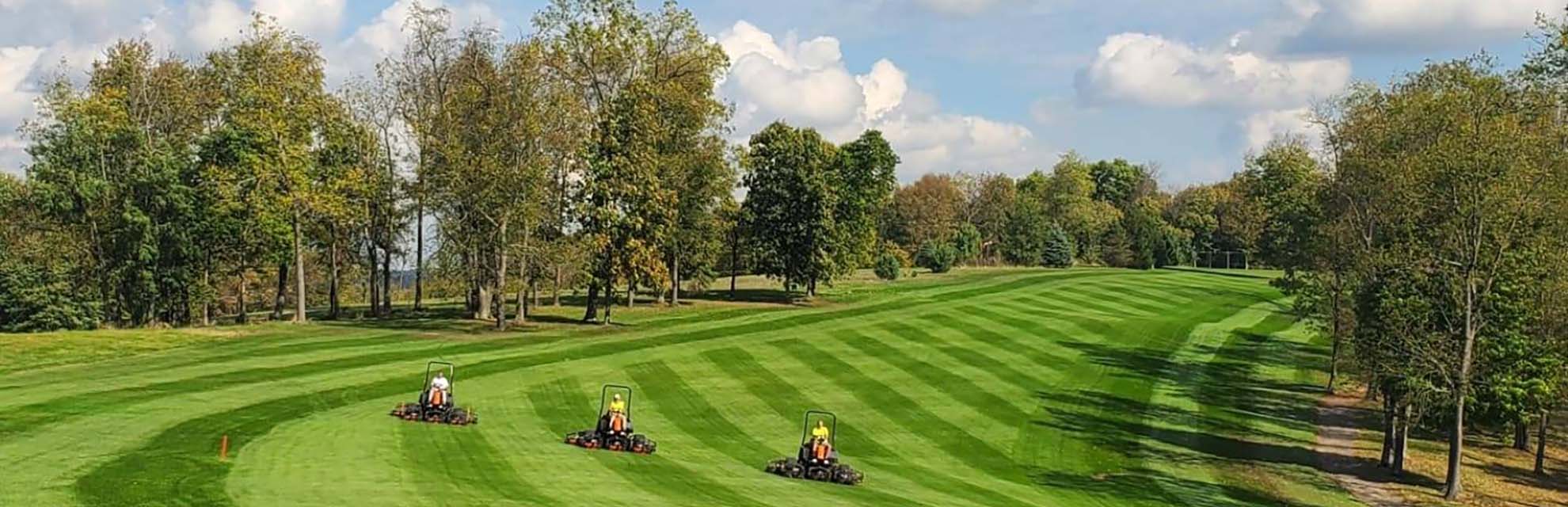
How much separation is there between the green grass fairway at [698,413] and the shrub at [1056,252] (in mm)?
67558

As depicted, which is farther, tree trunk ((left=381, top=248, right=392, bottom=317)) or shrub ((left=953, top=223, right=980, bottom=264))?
shrub ((left=953, top=223, right=980, bottom=264))

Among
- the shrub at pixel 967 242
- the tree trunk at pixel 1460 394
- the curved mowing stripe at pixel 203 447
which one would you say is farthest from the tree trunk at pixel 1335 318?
the shrub at pixel 967 242

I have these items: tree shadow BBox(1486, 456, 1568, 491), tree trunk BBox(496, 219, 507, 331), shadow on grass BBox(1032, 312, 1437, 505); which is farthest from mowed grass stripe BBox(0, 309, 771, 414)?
tree shadow BBox(1486, 456, 1568, 491)

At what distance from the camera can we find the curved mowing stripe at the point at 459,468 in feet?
78.9

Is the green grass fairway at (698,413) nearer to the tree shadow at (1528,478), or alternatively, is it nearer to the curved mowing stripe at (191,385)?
the curved mowing stripe at (191,385)

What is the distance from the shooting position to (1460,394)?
124 feet

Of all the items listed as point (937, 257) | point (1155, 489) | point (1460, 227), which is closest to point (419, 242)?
point (1155, 489)

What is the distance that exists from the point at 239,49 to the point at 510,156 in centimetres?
1977

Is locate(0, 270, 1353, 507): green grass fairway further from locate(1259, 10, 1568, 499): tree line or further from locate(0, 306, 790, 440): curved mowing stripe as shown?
locate(1259, 10, 1568, 499): tree line

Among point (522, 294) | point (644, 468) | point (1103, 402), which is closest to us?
point (644, 468)

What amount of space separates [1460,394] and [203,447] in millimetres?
38800

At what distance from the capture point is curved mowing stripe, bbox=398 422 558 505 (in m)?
24.1

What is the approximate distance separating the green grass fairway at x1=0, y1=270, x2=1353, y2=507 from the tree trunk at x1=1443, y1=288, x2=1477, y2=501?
3749mm

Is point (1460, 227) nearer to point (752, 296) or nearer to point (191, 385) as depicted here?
point (191, 385)
